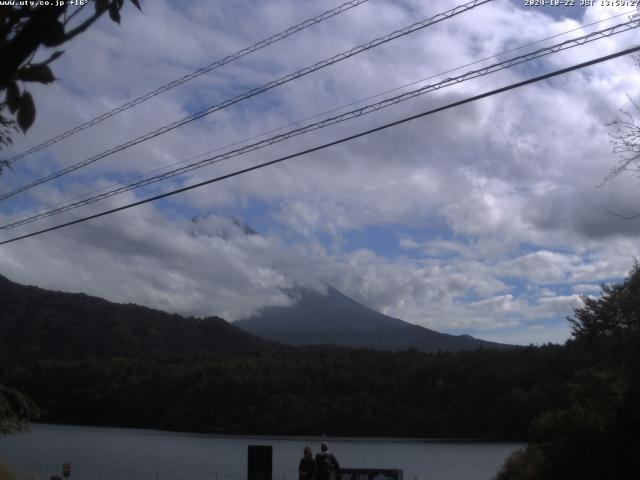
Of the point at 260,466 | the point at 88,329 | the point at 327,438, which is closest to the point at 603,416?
the point at 260,466

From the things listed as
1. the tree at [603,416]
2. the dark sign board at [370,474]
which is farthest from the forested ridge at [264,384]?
the dark sign board at [370,474]

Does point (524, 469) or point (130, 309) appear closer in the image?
point (524, 469)

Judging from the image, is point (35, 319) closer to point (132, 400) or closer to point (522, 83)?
point (132, 400)

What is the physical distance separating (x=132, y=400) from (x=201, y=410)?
271 inches

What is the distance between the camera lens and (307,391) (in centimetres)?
6531

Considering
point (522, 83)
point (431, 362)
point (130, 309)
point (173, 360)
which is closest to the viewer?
point (522, 83)

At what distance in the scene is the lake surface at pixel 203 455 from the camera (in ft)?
113

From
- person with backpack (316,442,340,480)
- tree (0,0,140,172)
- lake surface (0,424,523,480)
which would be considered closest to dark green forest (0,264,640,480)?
lake surface (0,424,523,480)

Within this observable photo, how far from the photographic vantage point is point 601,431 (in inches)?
597

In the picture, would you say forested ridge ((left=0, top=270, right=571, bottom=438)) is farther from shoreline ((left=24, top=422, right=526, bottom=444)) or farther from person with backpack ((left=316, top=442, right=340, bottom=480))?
person with backpack ((left=316, top=442, right=340, bottom=480))

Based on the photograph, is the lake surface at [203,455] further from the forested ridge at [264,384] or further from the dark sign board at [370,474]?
the dark sign board at [370,474]

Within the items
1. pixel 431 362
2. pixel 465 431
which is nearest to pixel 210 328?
pixel 431 362

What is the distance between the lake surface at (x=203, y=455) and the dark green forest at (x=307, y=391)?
10.6 ft

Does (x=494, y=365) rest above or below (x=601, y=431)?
above
